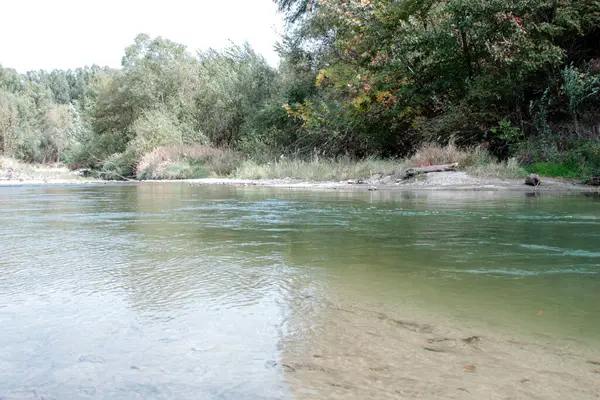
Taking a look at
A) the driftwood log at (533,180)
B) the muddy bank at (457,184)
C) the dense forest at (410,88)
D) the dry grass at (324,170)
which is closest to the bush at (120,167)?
the dense forest at (410,88)

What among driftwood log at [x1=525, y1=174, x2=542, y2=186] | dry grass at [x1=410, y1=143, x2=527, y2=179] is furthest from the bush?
driftwood log at [x1=525, y1=174, x2=542, y2=186]

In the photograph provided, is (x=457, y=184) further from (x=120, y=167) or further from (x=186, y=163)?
(x=120, y=167)

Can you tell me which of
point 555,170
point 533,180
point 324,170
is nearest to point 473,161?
point 555,170

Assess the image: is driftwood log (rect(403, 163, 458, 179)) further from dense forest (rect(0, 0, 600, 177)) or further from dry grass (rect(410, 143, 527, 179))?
dense forest (rect(0, 0, 600, 177))

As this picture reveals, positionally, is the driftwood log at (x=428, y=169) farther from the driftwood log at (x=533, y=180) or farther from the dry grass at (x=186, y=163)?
the dry grass at (x=186, y=163)

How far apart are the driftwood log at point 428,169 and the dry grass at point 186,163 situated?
1152cm

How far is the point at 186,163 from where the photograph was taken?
26.2 meters

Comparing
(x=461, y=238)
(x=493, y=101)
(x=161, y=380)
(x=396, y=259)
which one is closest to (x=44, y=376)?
(x=161, y=380)

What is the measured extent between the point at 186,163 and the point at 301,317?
24.7 metres

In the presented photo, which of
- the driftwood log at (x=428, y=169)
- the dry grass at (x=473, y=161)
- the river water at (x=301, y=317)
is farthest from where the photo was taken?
the driftwood log at (x=428, y=169)

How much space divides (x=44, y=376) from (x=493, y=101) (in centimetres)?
1756

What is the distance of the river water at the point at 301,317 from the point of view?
63.0 inches

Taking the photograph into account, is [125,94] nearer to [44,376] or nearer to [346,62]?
[346,62]

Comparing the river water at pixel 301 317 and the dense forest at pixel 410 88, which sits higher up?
the dense forest at pixel 410 88
